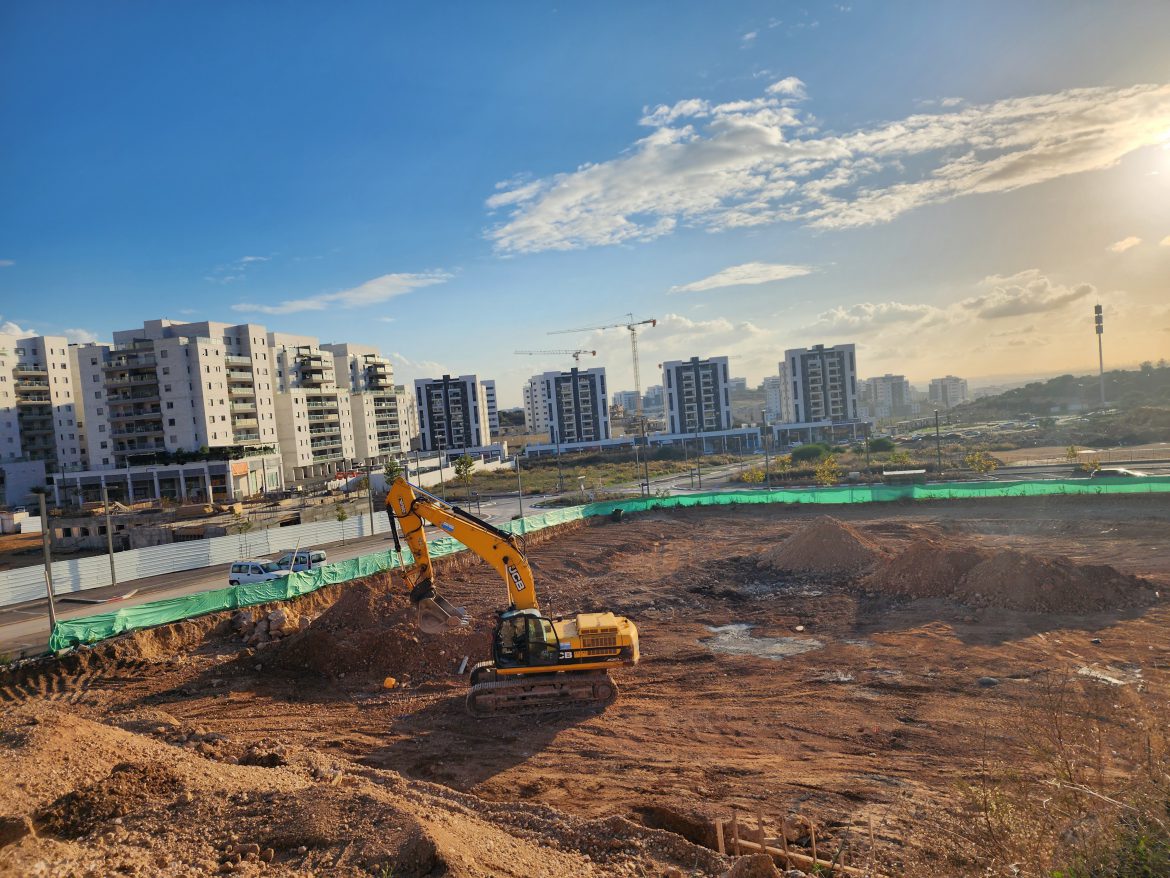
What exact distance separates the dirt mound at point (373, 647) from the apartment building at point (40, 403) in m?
83.0

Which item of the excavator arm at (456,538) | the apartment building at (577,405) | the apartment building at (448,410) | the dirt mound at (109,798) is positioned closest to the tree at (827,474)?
the excavator arm at (456,538)

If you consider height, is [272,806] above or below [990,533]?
above

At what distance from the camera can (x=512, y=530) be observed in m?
37.0

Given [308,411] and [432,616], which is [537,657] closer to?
[432,616]

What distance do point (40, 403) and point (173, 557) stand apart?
7051 centimetres

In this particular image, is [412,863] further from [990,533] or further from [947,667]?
[990,533]

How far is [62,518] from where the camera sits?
2133 inches

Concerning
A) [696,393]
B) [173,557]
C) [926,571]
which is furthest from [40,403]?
[926,571]

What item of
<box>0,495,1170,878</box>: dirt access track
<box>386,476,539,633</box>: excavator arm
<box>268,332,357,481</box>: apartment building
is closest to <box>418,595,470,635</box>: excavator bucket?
<box>386,476,539,633</box>: excavator arm

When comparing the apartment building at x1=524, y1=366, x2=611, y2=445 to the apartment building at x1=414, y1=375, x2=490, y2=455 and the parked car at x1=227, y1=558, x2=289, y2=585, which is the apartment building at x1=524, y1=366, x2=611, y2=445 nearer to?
the apartment building at x1=414, y1=375, x2=490, y2=455

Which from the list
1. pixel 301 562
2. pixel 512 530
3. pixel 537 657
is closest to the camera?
pixel 537 657

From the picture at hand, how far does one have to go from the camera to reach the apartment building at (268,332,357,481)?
80000 mm

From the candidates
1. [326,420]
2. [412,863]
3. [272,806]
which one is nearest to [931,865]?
[412,863]

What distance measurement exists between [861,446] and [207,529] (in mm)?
72062
